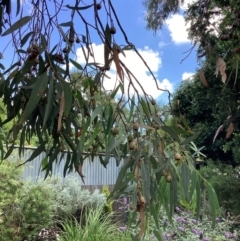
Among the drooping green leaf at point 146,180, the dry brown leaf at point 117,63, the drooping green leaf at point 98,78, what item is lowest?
the drooping green leaf at point 146,180

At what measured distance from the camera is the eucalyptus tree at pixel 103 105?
35.1 inches

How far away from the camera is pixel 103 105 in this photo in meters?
1.04

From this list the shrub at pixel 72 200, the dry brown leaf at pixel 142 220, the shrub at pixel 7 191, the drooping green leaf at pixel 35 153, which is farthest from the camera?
the shrub at pixel 72 200

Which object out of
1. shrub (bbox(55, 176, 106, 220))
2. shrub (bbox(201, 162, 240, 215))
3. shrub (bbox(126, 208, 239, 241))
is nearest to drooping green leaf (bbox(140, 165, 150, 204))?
shrub (bbox(126, 208, 239, 241))

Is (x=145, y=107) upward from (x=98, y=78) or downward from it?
downward

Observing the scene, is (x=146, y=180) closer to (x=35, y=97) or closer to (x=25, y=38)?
(x=35, y=97)

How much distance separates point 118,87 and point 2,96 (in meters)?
0.46

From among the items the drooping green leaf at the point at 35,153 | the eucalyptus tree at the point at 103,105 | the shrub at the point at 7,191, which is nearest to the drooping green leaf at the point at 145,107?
the eucalyptus tree at the point at 103,105

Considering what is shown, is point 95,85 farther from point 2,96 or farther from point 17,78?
point 2,96

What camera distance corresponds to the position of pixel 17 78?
1.26 metres

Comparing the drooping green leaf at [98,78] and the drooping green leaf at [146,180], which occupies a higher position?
the drooping green leaf at [98,78]

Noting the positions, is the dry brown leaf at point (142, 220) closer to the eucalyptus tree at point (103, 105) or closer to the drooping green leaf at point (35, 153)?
the eucalyptus tree at point (103, 105)

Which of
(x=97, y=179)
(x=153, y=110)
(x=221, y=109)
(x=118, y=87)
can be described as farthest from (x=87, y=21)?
(x=97, y=179)

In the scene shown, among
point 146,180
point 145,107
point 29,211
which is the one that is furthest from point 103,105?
point 29,211
